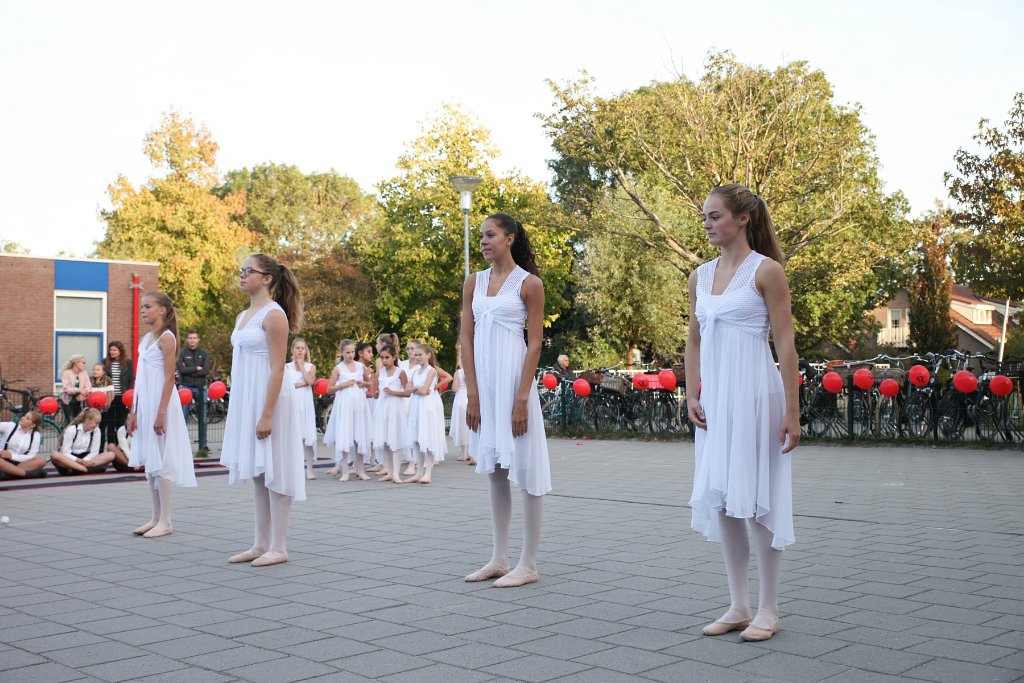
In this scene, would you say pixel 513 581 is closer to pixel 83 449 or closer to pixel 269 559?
pixel 269 559

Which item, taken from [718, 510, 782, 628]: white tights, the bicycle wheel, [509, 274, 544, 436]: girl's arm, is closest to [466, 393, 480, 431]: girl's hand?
[509, 274, 544, 436]: girl's arm

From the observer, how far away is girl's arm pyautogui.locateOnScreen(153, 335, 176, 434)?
8.55 meters

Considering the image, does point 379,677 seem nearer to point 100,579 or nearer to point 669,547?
point 100,579

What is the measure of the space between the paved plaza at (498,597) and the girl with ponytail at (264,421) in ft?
1.15

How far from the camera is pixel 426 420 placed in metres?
13.3

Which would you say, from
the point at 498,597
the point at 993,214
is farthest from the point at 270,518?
the point at 993,214

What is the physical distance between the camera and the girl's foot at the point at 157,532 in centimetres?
849

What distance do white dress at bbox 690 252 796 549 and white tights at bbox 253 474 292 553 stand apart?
3.33 metres

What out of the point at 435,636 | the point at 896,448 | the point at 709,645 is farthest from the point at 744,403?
the point at 896,448

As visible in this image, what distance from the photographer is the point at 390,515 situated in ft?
32.3

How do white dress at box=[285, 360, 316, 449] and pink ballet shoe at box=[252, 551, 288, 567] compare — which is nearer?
pink ballet shoe at box=[252, 551, 288, 567]

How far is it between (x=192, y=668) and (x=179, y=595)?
1.72m

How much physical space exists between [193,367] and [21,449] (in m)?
5.03

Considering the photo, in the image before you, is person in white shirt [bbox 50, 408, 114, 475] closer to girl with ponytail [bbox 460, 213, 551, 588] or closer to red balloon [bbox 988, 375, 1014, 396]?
girl with ponytail [bbox 460, 213, 551, 588]
